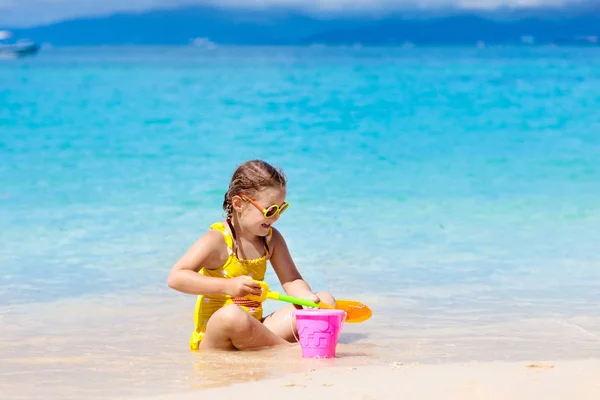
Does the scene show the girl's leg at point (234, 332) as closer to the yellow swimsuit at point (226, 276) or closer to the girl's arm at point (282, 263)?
the yellow swimsuit at point (226, 276)

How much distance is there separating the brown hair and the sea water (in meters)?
0.70

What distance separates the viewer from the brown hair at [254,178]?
146 inches

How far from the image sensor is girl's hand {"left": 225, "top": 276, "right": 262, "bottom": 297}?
140 inches

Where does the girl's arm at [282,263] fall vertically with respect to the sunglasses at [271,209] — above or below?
below

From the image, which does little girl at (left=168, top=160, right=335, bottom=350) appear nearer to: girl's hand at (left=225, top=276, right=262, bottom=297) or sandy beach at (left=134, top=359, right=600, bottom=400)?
girl's hand at (left=225, top=276, right=262, bottom=297)

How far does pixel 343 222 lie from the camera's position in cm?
722

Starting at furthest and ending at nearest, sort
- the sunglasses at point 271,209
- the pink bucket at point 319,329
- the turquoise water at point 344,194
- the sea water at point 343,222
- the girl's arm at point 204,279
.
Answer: the turquoise water at point 344,194 < the sea water at point 343,222 < the sunglasses at point 271,209 < the girl's arm at point 204,279 < the pink bucket at point 319,329

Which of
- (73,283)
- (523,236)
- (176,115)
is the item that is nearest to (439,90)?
(176,115)

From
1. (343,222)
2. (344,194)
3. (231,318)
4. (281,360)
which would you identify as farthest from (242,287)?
(344,194)

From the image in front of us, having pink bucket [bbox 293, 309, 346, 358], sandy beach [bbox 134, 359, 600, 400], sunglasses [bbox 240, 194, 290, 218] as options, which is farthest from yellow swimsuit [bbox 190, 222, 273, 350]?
sandy beach [bbox 134, 359, 600, 400]

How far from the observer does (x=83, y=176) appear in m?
10.1

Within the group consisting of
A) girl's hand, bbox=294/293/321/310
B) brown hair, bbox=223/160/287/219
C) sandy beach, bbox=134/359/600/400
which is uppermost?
brown hair, bbox=223/160/287/219

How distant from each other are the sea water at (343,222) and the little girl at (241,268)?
23 cm

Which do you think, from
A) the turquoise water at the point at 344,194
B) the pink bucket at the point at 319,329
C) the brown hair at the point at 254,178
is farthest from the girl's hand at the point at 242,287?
the turquoise water at the point at 344,194
